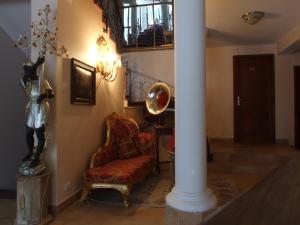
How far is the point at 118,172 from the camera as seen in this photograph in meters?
3.47

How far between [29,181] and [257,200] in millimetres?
2747

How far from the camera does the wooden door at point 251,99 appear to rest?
673cm

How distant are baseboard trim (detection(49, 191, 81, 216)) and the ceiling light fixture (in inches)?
144

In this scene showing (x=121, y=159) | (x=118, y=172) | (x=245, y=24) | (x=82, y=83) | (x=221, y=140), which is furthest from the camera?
(x=221, y=140)

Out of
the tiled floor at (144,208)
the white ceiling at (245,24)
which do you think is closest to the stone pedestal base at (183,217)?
the tiled floor at (144,208)

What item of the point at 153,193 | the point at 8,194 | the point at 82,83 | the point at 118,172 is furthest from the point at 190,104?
the point at 8,194

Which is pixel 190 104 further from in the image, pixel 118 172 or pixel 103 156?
pixel 103 156

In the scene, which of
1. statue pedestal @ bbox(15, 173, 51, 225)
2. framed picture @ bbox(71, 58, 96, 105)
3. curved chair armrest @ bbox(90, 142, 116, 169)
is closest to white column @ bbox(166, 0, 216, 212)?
statue pedestal @ bbox(15, 173, 51, 225)

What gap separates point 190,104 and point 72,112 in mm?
1646

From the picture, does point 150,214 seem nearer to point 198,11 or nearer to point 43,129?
point 43,129

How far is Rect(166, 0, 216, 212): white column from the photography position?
96.7 inches

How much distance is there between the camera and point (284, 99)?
21.6 feet

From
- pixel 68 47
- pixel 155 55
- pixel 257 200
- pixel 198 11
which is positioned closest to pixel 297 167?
pixel 257 200

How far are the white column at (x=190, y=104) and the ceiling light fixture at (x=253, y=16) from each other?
2.36 metres
